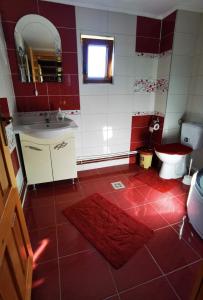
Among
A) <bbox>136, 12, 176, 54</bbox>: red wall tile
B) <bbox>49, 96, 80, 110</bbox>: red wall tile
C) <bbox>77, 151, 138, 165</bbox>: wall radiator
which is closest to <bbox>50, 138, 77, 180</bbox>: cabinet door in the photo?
<bbox>77, 151, 138, 165</bbox>: wall radiator

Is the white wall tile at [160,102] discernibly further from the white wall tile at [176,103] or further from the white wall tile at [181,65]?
the white wall tile at [181,65]

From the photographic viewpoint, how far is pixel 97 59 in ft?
7.77

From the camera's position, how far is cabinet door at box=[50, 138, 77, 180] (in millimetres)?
2119

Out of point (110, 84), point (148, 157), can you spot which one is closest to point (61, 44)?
point (110, 84)

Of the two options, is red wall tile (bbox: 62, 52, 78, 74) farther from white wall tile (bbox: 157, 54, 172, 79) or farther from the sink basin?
white wall tile (bbox: 157, 54, 172, 79)

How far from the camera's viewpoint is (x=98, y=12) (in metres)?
2.15

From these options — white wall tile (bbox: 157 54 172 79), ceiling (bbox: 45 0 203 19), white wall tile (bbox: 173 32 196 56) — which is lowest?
white wall tile (bbox: 157 54 172 79)

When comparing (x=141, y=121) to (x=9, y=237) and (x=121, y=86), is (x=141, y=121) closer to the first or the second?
(x=121, y=86)

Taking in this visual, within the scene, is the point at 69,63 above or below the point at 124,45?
below

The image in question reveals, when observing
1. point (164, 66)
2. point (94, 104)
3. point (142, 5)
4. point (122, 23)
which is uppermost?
point (142, 5)

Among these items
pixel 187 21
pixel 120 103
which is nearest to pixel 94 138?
pixel 120 103

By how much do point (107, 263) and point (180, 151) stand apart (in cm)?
160

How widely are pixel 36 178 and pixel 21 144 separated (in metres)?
0.47

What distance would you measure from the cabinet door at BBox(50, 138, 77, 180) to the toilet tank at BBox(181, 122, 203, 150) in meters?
1.54
